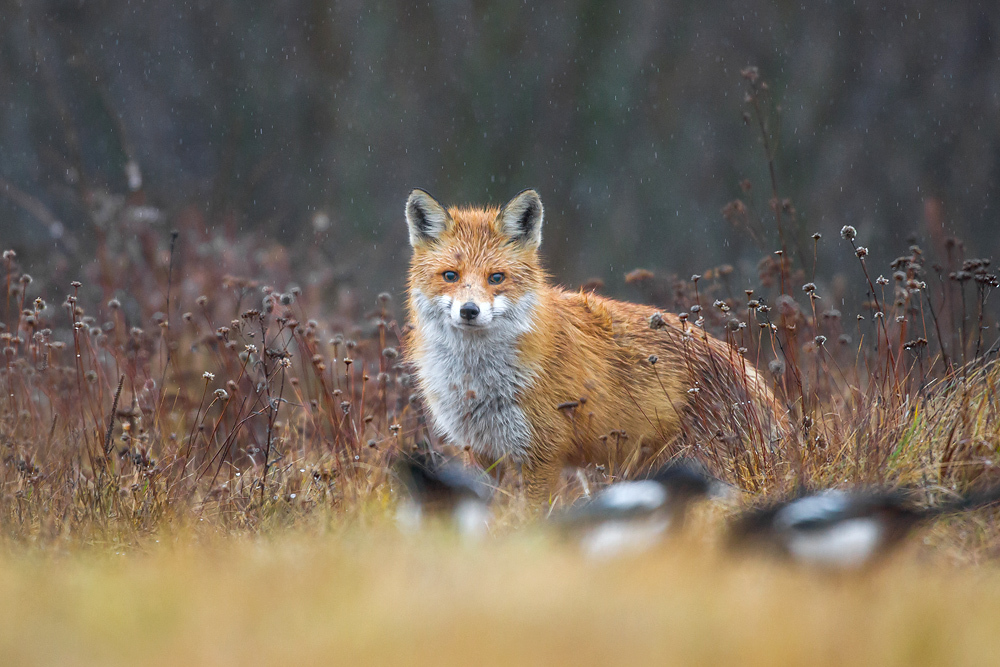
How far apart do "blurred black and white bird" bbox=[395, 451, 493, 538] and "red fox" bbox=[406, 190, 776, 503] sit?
60 centimetres

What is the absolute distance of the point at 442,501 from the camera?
12.9 feet

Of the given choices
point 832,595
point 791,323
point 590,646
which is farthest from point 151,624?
point 791,323

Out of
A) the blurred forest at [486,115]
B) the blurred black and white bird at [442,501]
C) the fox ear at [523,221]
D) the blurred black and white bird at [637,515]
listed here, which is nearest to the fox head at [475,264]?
the fox ear at [523,221]

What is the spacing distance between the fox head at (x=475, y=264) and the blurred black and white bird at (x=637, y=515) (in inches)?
58.4

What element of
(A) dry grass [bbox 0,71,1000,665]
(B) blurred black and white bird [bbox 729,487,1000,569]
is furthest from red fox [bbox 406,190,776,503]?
(B) blurred black and white bird [bbox 729,487,1000,569]

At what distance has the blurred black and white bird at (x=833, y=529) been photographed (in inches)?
123

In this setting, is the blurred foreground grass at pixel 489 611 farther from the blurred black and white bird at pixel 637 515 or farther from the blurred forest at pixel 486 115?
the blurred forest at pixel 486 115

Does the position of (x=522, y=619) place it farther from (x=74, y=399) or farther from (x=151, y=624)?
(x=74, y=399)

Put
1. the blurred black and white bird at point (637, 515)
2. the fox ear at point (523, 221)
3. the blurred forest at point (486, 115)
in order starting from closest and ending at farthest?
the blurred black and white bird at point (637, 515)
the fox ear at point (523, 221)
the blurred forest at point (486, 115)

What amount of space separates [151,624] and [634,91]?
13.2 meters

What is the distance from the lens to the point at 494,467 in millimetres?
4977

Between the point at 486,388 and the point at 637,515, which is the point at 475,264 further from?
the point at 637,515

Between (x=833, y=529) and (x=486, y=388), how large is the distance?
213 cm

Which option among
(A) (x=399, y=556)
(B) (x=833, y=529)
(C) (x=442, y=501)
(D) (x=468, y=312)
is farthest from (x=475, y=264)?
(B) (x=833, y=529)
